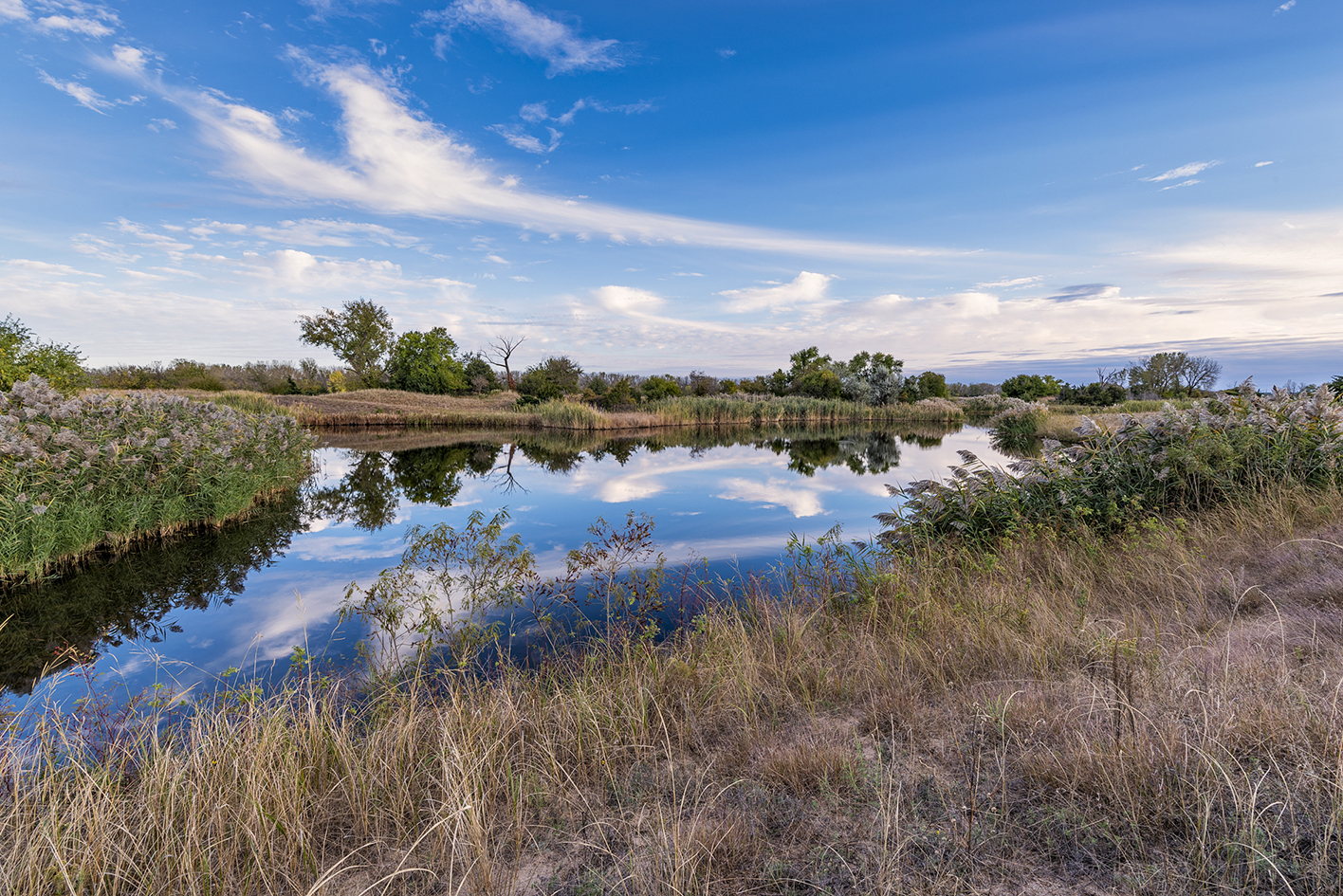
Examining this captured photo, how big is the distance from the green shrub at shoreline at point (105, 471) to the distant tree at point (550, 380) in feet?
87.4

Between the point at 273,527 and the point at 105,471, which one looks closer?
the point at 105,471

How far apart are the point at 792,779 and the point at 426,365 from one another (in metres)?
47.0

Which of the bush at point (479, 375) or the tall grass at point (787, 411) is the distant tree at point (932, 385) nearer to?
the tall grass at point (787, 411)

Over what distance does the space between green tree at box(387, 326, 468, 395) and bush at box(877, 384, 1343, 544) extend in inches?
1624

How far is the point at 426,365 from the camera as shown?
4394cm

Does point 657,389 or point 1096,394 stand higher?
point 657,389

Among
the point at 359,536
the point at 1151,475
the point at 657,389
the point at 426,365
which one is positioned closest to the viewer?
the point at 1151,475

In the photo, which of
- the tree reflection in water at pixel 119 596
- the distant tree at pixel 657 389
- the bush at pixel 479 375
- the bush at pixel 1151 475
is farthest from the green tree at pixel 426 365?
the bush at pixel 1151 475

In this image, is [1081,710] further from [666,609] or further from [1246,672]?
[666,609]

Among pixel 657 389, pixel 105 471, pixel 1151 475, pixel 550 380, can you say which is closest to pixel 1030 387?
pixel 657 389

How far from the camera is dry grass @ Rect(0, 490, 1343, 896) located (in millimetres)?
1712

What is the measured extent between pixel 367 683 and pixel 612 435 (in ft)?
80.1

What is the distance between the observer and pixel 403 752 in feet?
8.18

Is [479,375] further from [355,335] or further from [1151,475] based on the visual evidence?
[1151,475]
